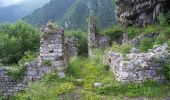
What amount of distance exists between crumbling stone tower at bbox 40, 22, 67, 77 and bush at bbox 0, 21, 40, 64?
11.9m

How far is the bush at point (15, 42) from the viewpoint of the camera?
32094 mm

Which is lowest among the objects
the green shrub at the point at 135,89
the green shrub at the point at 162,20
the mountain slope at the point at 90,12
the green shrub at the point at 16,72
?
the green shrub at the point at 135,89

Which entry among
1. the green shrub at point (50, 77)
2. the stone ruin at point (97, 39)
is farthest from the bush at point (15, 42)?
the green shrub at point (50, 77)

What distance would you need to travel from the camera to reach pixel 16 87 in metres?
17.2

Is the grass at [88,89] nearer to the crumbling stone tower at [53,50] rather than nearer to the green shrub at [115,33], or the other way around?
the crumbling stone tower at [53,50]

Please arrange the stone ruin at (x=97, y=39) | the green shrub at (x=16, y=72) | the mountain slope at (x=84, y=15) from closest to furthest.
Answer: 1. the green shrub at (x=16, y=72)
2. the stone ruin at (x=97, y=39)
3. the mountain slope at (x=84, y=15)

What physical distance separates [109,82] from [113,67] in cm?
182

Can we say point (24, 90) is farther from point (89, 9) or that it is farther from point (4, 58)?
point (89, 9)

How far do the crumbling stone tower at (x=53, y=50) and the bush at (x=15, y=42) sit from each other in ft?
39.1

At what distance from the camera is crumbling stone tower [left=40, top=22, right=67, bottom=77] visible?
17.2m

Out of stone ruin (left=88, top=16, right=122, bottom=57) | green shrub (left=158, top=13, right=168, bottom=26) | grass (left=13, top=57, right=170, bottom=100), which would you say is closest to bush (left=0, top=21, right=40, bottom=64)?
stone ruin (left=88, top=16, right=122, bottom=57)

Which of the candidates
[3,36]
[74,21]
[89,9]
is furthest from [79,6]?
[3,36]

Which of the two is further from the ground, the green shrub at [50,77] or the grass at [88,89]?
the green shrub at [50,77]

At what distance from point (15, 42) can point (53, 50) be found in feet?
57.0
